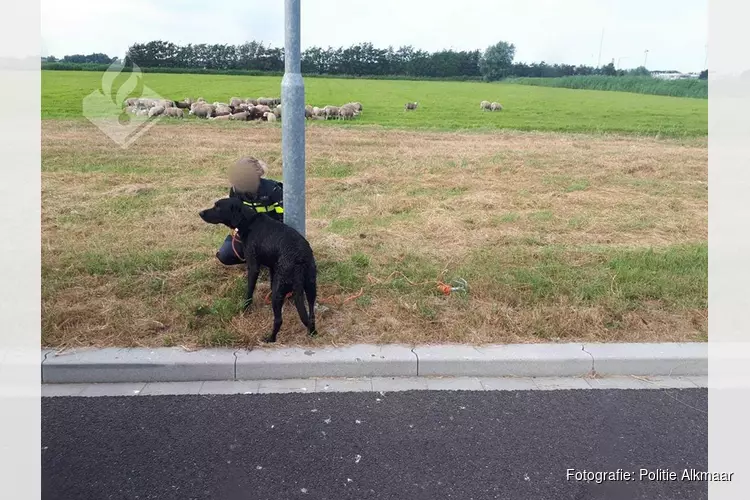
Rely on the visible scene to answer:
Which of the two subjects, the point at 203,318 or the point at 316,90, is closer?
the point at 203,318

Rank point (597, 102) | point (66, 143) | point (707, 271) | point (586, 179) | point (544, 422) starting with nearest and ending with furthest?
point (544, 422) → point (707, 271) → point (586, 179) → point (66, 143) → point (597, 102)

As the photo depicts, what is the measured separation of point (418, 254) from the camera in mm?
6484

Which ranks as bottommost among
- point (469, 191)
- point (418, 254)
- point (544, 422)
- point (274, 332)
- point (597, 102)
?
point (544, 422)

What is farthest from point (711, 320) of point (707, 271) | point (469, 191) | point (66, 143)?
point (66, 143)

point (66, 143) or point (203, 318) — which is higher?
point (66, 143)

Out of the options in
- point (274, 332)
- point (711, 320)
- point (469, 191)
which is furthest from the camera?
point (469, 191)

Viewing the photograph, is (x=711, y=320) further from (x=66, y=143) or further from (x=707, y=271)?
(x=66, y=143)

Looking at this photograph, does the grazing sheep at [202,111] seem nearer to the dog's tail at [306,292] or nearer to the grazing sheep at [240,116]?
the grazing sheep at [240,116]

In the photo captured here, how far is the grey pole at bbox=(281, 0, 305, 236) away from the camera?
4.91 metres

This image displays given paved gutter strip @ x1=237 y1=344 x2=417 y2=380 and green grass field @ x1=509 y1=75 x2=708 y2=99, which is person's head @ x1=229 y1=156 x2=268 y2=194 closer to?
paved gutter strip @ x1=237 y1=344 x2=417 y2=380

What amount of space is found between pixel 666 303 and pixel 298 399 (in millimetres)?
3508

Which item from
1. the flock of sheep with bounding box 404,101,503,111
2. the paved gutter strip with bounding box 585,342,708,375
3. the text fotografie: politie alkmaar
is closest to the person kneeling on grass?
the paved gutter strip with bounding box 585,342,708,375

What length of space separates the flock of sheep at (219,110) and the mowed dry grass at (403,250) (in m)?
10.1

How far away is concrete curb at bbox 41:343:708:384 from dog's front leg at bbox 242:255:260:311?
0.70m
